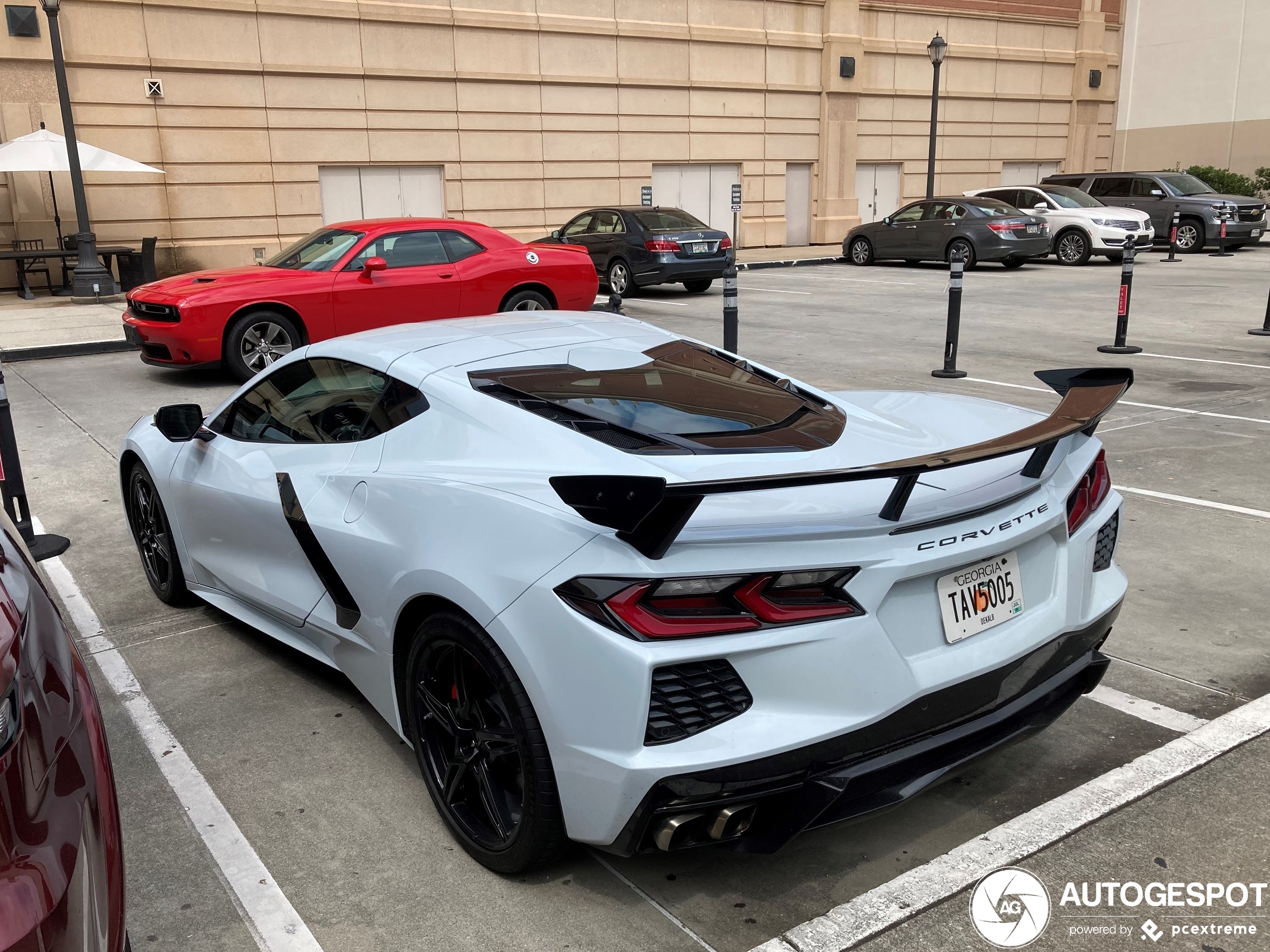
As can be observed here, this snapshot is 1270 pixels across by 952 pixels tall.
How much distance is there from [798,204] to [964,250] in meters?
9.34

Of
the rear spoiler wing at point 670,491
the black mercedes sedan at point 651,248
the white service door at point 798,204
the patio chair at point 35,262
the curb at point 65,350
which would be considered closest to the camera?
the rear spoiler wing at point 670,491

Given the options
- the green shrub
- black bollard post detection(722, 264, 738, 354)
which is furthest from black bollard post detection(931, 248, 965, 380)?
the green shrub

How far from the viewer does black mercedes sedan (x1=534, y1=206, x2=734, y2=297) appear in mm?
18516

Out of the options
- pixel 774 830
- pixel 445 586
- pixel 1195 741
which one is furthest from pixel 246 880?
pixel 1195 741

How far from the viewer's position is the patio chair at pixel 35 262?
20.0 m

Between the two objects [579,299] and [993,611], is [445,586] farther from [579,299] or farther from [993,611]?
[579,299]

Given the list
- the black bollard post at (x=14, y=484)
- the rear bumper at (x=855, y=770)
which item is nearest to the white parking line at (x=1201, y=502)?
the rear bumper at (x=855, y=770)

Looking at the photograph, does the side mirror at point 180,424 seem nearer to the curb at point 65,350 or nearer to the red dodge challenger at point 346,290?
the red dodge challenger at point 346,290

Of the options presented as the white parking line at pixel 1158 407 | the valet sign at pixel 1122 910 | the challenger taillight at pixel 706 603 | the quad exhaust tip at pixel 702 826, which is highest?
the challenger taillight at pixel 706 603

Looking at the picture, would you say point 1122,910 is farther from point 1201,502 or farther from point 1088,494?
point 1201,502

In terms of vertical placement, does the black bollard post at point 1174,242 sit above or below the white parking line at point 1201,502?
above

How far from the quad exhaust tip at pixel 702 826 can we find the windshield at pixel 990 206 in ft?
72.4

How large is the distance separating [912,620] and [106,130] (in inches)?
858

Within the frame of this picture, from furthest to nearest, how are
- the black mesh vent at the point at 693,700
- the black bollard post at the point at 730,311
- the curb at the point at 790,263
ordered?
the curb at the point at 790,263, the black bollard post at the point at 730,311, the black mesh vent at the point at 693,700
